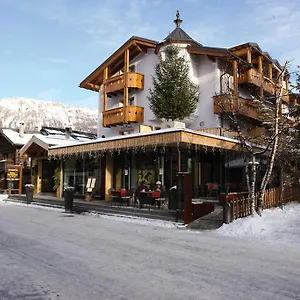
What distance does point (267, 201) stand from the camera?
12531 mm

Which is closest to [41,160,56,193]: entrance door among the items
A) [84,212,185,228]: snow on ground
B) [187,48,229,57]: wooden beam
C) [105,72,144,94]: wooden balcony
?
[105,72,144,94]: wooden balcony

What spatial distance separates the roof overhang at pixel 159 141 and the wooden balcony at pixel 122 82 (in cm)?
901

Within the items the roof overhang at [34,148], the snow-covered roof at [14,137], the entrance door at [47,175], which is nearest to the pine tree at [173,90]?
the roof overhang at [34,148]

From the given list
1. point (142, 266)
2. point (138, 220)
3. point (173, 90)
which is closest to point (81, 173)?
point (173, 90)

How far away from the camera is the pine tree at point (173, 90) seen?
21906 mm

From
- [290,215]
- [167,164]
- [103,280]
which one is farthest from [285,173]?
[103,280]

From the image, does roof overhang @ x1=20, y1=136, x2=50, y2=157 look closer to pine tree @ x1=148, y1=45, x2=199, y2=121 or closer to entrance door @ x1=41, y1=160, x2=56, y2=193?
entrance door @ x1=41, y1=160, x2=56, y2=193

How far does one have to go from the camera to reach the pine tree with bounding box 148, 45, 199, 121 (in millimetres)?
21906

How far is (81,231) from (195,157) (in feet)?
27.5

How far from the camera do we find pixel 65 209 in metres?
16.3

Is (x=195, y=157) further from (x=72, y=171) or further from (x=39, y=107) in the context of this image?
(x=39, y=107)

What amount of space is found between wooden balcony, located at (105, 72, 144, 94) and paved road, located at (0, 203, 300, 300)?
56.2 ft

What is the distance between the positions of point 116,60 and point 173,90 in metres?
7.48

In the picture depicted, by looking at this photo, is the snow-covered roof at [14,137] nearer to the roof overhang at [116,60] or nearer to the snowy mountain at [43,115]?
the roof overhang at [116,60]
